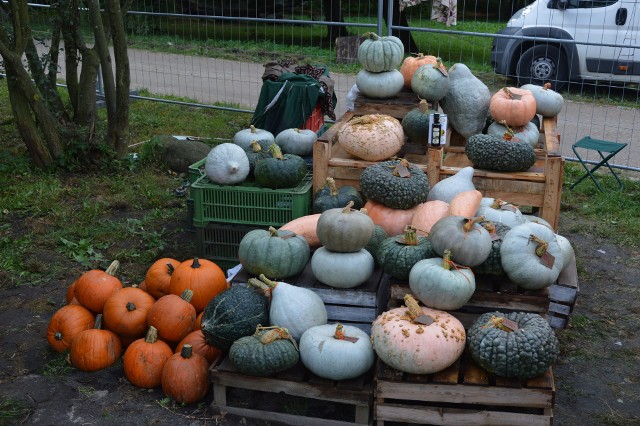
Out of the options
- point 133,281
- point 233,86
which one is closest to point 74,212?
point 133,281

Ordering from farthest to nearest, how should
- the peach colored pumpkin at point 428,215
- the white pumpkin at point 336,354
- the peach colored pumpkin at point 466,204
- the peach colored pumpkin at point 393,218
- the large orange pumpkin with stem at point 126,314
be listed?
1. the peach colored pumpkin at point 393,218
2. the peach colored pumpkin at point 428,215
3. the peach colored pumpkin at point 466,204
4. the large orange pumpkin with stem at point 126,314
5. the white pumpkin at point 336,354

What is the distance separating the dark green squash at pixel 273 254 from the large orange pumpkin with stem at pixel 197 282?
303mm

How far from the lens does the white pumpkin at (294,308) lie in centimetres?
408

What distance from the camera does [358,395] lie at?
12.5ft

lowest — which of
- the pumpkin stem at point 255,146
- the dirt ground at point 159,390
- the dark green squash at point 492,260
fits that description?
the dirt ground at point 159,390

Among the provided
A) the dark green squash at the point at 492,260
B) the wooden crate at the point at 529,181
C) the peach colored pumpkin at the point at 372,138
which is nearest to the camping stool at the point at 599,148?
the wooden crate at the point at 529,181

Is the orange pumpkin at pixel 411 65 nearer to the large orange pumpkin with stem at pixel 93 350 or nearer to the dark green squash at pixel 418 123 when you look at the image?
the dark green squash at pixel 418 123

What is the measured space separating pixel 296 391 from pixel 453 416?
0.79 meters

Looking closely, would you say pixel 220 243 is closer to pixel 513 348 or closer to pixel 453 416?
pixel 453 416

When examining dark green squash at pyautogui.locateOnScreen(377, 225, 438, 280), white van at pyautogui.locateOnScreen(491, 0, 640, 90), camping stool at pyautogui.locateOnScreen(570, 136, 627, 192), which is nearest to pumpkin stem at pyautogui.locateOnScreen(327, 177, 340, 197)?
dark green squash at pyautogui.locateOnScreen(377, 225, 438, 280)

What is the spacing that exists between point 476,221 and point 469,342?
27.0 inches

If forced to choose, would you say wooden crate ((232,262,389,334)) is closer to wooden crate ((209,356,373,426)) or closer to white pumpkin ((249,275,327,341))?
white pumpkin ((249,275,327,341))

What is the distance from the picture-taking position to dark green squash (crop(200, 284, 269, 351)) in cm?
406

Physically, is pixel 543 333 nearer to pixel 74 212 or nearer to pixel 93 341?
pixel 93 341
